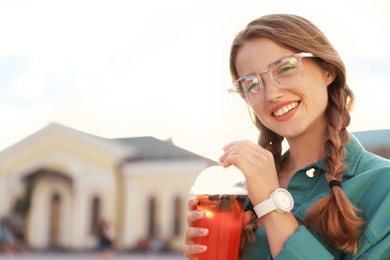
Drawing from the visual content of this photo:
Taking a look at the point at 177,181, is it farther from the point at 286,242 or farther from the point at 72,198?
the point at 286,242

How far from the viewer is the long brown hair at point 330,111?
47.3 inches

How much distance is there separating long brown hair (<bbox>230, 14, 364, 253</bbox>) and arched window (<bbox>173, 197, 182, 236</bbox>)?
2363 centimetres

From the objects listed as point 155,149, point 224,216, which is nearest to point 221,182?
point 224,216

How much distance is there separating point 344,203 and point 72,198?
26331mm

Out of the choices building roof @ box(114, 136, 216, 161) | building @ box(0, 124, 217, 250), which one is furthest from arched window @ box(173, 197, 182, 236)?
building roof @ box(114, 136, 216, 161)

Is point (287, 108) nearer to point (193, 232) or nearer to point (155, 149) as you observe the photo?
point (193, 232)

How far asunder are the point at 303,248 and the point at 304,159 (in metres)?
0.31

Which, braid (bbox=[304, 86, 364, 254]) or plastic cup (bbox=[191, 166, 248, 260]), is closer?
braid (bbox=[304, 86, 364, 254])

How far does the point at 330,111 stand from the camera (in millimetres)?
1387

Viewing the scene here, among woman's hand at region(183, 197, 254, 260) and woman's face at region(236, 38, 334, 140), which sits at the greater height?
woman's face at region(236, 38, 334, 140)

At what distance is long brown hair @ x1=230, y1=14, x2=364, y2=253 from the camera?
120 cm

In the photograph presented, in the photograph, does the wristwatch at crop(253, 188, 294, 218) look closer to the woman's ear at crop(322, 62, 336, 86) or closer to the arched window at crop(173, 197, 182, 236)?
the woman's ear at crop(322, 62, 336, 86)

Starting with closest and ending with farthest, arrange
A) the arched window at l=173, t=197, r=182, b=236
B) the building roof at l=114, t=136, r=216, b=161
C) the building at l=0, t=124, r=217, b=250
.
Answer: the arched window at l=173, t=197, r=182, b=236 → the building at l=0, t=124, r=217, b=250 → the building roof at l=114, t=136, r=216, b=161

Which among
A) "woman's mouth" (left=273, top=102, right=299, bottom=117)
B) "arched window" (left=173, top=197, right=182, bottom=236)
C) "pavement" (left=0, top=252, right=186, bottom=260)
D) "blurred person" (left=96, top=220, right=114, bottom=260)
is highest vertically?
"arched window" (left=173, top=197, right=182, bottom=236)
